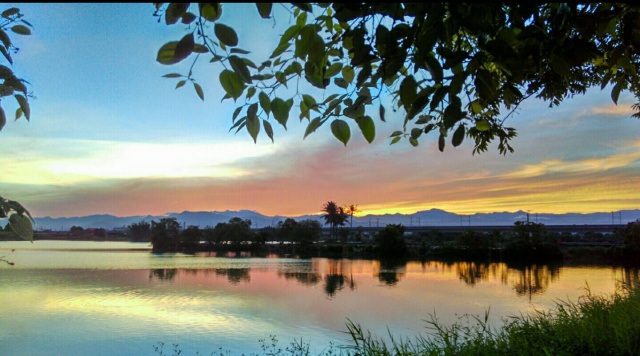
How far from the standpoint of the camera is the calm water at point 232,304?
14.7 m

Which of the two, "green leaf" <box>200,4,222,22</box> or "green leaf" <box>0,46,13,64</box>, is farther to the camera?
"green leaf" <box>0,46,13,64</box>

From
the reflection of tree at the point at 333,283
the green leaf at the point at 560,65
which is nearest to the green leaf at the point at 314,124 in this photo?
the green leaf at the point at 560,65

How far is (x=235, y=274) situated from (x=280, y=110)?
3579cm

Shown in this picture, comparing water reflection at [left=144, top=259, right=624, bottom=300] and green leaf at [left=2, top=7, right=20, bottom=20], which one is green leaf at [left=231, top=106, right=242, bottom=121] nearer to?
green leaf at [left=2, top=7, right=20, bottom=20]

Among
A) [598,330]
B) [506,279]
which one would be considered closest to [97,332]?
[598,330]

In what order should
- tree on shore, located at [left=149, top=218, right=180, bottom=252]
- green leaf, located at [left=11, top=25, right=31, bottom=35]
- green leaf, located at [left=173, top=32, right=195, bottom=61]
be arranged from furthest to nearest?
tree on shore, located at [left=149, top=218, right=180, bottom=252] < green leaf, located at [left=11, top=25, right=31, bottom=35] < green leaf, located at [left=173, top=32, right=195, bottom=61]

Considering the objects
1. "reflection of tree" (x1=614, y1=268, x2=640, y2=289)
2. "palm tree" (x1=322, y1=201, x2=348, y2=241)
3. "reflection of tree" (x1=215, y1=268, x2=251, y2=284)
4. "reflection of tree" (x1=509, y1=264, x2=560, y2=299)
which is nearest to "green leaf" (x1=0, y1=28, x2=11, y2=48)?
"reflection of tree" (x1=614, y1=268, x2=640, y2=289)

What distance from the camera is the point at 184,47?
797 mm

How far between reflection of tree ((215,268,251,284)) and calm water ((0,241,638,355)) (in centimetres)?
16

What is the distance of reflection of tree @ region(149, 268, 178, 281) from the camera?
106ft

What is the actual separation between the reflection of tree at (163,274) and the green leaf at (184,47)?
3385 centimetres

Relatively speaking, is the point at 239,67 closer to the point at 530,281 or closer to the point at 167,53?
the point at 167,53

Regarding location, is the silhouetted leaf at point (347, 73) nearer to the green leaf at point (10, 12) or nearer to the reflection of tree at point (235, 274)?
the green leaf at point (10, 12)

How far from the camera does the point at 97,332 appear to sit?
52.2 feet
